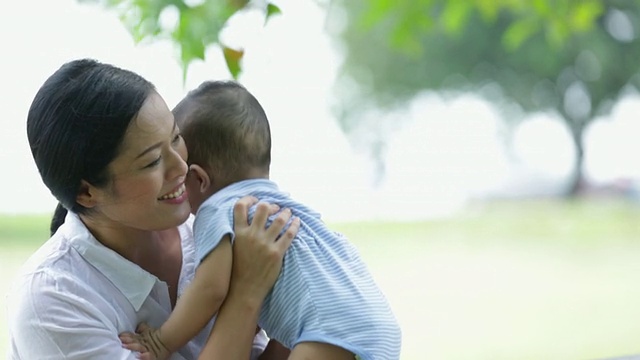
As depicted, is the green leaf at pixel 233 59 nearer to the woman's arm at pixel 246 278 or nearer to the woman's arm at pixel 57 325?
the woman's arm at pixel 246 278

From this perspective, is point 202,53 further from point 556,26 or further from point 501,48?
point 501,48

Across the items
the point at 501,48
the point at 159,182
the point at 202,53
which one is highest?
the point at 501,48

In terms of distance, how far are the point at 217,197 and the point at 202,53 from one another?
2.41ft

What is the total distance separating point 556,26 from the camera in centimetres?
271

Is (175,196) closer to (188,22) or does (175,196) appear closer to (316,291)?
(316,291)

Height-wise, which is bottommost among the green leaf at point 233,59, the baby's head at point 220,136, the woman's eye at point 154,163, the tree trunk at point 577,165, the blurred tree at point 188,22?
the woman's eye at point 154,163

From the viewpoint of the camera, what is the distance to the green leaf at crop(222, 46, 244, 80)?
2076 millimetres

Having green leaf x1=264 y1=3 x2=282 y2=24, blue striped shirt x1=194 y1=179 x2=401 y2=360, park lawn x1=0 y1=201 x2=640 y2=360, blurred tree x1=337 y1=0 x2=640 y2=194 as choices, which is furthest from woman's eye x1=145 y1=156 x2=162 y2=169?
blurred tree x1=337 y1=0 x2=640 y2=194

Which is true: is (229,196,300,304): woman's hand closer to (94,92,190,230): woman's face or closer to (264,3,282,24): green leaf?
(94,92,190,230): woman's face

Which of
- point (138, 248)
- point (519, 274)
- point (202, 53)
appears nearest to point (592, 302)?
point (519, 274)

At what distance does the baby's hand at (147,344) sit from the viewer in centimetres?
142

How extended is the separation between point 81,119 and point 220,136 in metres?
0.24

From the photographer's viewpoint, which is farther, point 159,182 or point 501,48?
point 501,48

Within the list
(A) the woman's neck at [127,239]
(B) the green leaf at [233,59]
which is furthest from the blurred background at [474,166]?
(A) the woman's neck at [127,239]
